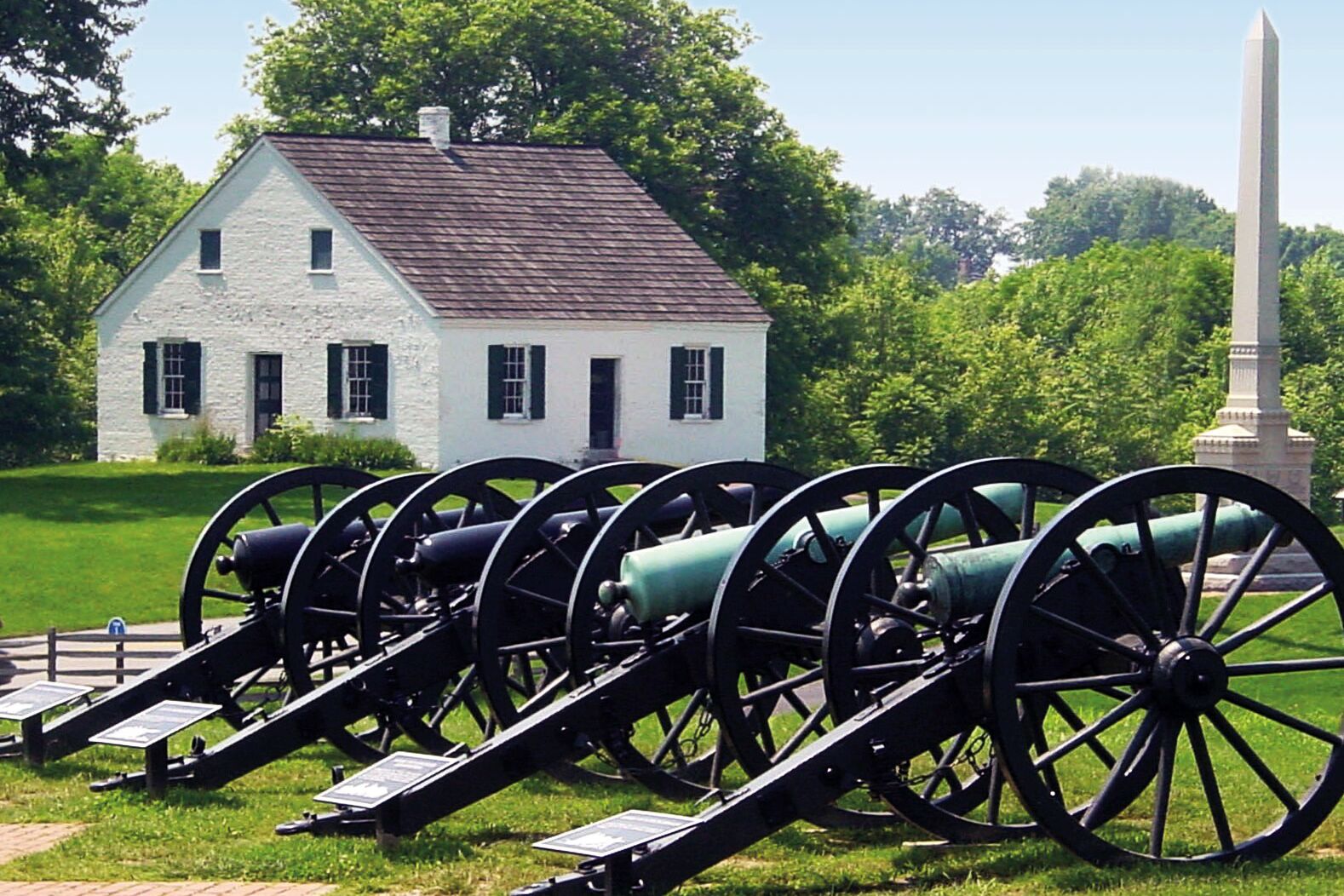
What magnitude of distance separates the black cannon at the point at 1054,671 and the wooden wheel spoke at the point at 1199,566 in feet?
0.05

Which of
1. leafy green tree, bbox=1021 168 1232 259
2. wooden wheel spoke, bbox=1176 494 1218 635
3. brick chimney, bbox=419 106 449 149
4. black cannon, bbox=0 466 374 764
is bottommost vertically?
black cannon, bbox=0 466 374 764

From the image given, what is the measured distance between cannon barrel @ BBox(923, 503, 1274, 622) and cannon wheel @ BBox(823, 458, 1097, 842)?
0.39ft

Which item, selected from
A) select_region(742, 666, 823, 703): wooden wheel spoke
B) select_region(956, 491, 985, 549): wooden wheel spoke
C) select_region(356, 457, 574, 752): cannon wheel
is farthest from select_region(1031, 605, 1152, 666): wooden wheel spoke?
select_region(356, 457, 574, 752): cannon wheel

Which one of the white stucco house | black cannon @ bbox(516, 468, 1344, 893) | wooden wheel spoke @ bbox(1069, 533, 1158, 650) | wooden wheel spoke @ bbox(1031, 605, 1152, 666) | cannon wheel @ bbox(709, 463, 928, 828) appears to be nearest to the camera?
black cannon @ bbox(516, 468, 1344, 893)

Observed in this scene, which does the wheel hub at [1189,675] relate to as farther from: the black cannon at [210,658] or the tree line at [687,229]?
the tree line at [687,229]

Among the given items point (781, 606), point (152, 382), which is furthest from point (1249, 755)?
point (152, 382)

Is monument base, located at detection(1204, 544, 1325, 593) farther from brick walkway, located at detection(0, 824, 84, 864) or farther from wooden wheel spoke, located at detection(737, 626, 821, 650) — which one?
brick walkway, located at detection(0, 824, 84, 864)

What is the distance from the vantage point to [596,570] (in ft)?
40.8

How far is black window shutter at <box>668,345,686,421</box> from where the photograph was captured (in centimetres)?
4162

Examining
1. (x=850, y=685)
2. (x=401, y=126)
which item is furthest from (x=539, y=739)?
(x=401, y=126)

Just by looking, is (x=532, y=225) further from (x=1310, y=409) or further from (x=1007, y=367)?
(x=1310, y=409)

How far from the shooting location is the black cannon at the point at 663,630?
1124 cm

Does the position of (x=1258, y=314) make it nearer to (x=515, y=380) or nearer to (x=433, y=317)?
(x=515, y=380)

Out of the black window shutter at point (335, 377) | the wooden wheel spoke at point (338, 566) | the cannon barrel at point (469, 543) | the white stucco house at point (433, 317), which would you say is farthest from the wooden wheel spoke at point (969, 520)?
the black window shutter at point (335, 377)
